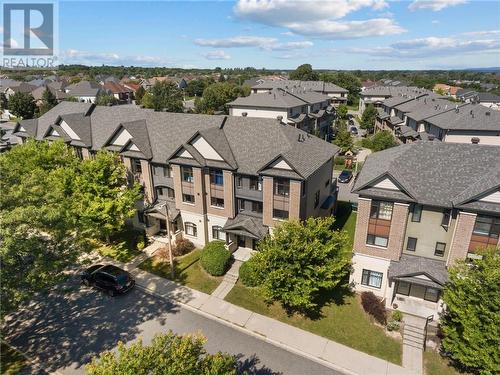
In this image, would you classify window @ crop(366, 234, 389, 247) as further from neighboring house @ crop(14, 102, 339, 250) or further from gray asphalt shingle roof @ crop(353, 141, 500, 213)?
neighboring house @ crop(14, 102, 339, 250)

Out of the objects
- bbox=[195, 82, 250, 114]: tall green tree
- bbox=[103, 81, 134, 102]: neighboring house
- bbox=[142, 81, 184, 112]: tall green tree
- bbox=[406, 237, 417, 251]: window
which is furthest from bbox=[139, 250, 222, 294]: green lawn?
bbox=[103, 81, 134, 102]: neighboring house

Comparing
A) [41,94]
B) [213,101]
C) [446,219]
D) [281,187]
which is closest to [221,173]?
[281,187]

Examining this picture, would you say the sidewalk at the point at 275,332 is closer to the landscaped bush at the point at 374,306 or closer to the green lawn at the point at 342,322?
the green lawn at the point at 342,322

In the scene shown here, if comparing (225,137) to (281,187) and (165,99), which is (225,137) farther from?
(165,99)

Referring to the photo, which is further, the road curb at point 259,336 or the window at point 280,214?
the window at point 280,214

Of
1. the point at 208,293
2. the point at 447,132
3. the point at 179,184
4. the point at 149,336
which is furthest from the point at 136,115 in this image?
the point at 447,132

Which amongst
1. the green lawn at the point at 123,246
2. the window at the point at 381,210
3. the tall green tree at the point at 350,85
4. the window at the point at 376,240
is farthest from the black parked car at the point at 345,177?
the tall green tree at the point at 350,85
